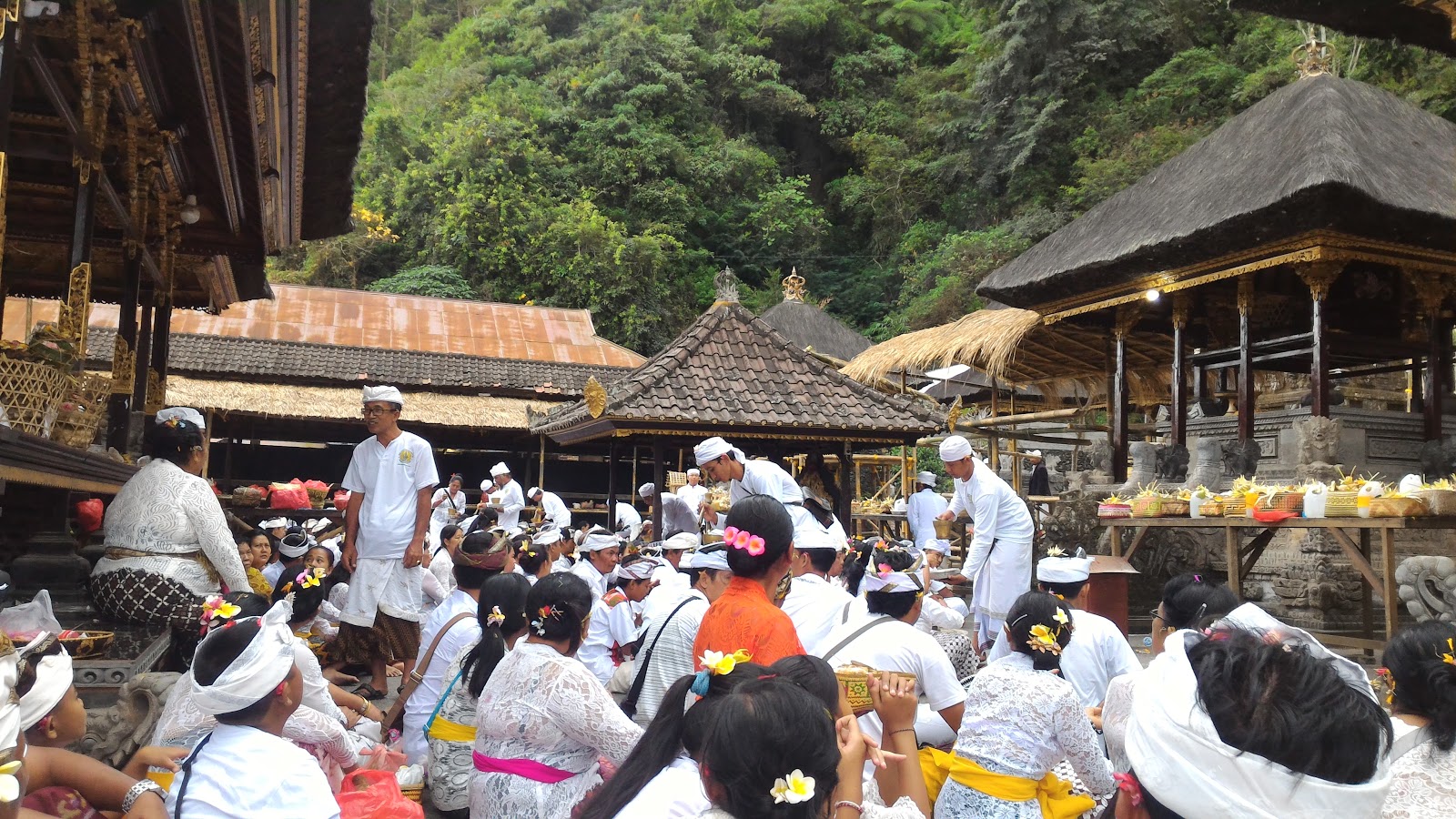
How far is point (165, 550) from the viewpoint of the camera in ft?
16.1

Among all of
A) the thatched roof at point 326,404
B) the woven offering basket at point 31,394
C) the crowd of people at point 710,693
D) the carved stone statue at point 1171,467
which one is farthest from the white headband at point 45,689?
the thatched roof at point 326,404

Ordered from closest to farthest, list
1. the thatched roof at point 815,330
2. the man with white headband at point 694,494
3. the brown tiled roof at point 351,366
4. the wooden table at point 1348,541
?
the wooden table at point 1348,541, the man with white headband at point 694,494, the brown tiled roof at point 351,366, the thatched roof at point 815,330

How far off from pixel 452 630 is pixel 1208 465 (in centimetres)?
960

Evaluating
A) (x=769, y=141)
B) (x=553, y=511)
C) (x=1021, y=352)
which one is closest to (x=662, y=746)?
(x=553, y=511)

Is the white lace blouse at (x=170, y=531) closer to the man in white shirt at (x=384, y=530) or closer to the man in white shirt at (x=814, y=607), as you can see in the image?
the man in white shirt at (x=384, y=530)

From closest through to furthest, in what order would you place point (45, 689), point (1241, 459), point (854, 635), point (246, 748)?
point (45, 689) < point (246, 748) < point (854, 635) < point (1241, 459)

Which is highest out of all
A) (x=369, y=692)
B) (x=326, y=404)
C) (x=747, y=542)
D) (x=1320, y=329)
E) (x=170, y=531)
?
(x=1320, y=329)

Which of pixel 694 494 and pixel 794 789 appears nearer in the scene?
pixel 794 789

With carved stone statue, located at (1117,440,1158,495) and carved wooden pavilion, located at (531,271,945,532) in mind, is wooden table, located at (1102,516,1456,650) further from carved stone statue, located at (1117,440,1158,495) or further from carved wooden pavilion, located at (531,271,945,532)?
carved wooden pavilion, located at (531,271,945,532)

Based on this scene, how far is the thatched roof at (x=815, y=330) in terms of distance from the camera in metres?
26.5

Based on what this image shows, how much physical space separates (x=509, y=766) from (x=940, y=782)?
1611 mm

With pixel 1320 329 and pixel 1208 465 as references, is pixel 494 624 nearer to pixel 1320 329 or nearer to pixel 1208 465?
pixel 1208 465

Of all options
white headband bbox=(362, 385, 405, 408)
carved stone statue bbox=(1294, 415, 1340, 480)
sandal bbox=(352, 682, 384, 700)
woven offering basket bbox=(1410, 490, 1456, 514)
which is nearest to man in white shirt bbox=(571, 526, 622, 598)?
sandal bbox=(352, 682, 384, 700)

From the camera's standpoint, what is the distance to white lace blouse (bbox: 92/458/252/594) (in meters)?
4.89
